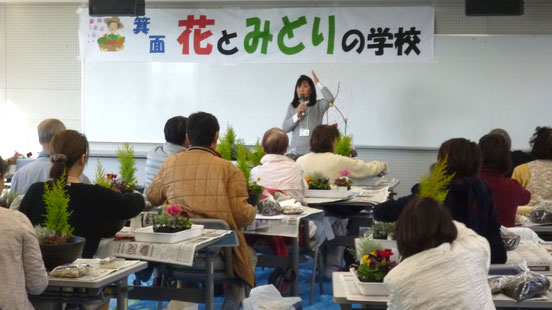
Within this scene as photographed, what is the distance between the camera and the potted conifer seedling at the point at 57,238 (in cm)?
271

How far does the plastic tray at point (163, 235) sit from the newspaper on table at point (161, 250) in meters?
0.02

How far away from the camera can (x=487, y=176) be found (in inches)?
150

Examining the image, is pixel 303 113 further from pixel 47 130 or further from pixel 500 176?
pixel 500 176

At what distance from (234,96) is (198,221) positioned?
5.05 meters

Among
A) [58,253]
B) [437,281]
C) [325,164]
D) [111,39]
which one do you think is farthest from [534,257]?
[111,39]

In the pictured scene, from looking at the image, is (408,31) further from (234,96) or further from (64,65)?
(64,65)

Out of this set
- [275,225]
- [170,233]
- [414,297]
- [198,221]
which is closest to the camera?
[414,297]

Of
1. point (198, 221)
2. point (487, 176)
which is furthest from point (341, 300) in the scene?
point (487, 176)

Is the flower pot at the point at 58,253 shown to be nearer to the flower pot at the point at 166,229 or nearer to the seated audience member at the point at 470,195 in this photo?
the flower pot at the point at 166,229

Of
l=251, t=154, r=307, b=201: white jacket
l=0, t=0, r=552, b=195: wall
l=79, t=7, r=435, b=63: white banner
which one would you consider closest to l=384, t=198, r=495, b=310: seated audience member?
l=251, t=154, r=307, b=201: white jacket

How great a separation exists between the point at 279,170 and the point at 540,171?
66.1 inches

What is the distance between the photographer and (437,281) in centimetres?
215

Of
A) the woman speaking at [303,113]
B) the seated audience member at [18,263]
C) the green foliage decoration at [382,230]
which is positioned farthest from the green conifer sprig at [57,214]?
the woman speaking at [303,113]

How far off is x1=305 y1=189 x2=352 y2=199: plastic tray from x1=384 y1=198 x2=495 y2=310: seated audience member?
2700 millimetres
